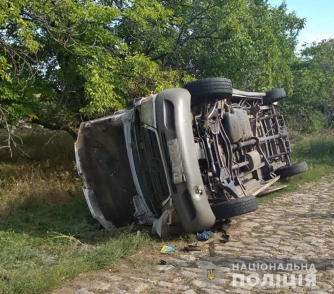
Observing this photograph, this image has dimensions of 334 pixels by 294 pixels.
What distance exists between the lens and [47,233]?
5.66m

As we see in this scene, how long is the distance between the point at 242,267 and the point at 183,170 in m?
1.19

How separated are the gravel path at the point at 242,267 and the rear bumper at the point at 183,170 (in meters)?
0.35

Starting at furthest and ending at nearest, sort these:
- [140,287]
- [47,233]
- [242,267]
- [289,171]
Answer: [289,171] → [47,233] → [242,267] → [140,287]

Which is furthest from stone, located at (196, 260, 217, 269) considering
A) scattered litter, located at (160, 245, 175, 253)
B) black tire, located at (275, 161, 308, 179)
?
black tire, located at (275, 161, 308, 179)

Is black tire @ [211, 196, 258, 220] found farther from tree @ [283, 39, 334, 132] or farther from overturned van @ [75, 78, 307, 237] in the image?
tree @ [283, 39, 334, 132]

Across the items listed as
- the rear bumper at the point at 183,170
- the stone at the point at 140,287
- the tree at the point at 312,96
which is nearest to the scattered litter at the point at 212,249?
the rear bumper at the point at 183,170

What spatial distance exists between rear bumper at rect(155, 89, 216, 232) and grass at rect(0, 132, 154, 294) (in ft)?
2.00

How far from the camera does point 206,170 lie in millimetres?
5570

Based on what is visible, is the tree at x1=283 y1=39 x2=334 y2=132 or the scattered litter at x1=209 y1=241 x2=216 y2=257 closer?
the scattered litter at x1=209 y1=241 x2=216 y2=257

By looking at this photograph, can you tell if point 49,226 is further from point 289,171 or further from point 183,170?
point 289,171

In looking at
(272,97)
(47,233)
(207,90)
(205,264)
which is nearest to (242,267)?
(205,264)

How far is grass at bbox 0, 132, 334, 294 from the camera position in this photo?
419 cm

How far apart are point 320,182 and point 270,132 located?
A: 5.99 ft

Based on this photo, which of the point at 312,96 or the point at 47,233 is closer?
the point at 47,233
